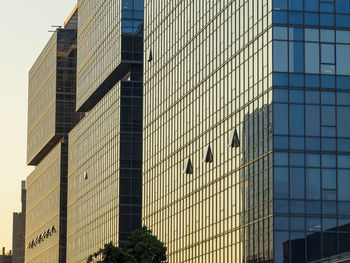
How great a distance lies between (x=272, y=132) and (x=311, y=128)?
3.20 metres

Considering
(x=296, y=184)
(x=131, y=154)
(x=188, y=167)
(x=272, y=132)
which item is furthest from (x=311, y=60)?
(x=131, y=154)

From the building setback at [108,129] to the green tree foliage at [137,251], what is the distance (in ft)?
161

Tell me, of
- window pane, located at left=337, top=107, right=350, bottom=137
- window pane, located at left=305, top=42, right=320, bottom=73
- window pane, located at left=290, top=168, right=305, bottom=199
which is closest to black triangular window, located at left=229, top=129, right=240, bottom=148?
window pane, located at left=290, top=168, right=305, bottom=199

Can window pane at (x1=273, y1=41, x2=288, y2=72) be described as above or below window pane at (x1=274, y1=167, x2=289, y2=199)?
above

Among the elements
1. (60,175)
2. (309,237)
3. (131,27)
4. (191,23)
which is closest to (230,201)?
(309,237)

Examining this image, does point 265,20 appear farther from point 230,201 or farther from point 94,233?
point 94,233

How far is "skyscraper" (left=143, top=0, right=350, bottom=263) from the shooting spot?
91062 mm

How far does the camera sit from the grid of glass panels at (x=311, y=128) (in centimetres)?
9050

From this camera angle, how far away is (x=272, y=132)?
91.9m

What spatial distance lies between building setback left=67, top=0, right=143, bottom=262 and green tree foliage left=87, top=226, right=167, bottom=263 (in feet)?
161

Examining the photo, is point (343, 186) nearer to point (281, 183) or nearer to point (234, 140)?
point (281, 183)

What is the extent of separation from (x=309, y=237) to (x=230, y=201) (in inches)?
485

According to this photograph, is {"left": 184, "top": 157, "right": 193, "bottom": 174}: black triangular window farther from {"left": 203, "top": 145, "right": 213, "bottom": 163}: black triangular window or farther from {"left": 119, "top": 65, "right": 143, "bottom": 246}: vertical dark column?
{"left": 119, "top": 65, "right": 143, "bottom": 246}: vertical dark column

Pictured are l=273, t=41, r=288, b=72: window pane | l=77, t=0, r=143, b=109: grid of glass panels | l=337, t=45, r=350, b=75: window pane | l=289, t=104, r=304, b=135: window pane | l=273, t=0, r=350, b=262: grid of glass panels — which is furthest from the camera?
l=77, t=0, r=143, b=109: grid of glass panels
